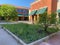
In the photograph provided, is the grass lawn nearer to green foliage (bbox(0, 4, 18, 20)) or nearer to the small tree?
the small tree

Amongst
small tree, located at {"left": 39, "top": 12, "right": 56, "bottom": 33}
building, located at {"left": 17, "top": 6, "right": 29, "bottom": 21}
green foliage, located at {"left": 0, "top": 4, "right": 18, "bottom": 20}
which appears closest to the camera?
small tree, located at {"left": 39, "top": 12, "right": 56, "bottom": 33}

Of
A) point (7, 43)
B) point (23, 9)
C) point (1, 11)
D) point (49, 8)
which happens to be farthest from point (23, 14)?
point (7, 43)

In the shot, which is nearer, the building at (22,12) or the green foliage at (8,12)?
the green foliage at (8,12)

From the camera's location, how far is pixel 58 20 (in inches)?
499

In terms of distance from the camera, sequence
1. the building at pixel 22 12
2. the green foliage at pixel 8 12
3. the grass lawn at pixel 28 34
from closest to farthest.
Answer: the grass lawn at pixel 28 34 < the green foliage at pixel 8 12 < the building at pixel 22 12

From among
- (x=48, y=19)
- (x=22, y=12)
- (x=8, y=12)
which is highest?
(x=8, y=12)

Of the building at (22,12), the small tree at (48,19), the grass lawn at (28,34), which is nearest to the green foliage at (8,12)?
the grass lawn at (28,34)

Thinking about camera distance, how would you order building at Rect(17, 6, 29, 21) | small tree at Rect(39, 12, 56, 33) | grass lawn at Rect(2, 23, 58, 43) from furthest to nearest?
building at Rect(17, 6, 29, 21) < small tree at Rect(39, 12, 56, 33) < grass lawn at Rect(2, 23, 58, 43)

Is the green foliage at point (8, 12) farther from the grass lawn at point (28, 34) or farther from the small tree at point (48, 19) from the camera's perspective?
the small tree at point (48, 19)

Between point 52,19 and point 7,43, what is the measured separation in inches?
202

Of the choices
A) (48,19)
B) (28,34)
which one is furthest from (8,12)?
(28,34)

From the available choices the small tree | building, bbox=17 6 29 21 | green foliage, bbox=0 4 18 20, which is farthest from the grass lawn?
building, bbox=17 6 29 21

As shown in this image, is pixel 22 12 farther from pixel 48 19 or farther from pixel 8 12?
pixel 48 19

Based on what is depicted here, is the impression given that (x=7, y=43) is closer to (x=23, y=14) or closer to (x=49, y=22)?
(x=49, y=22)
